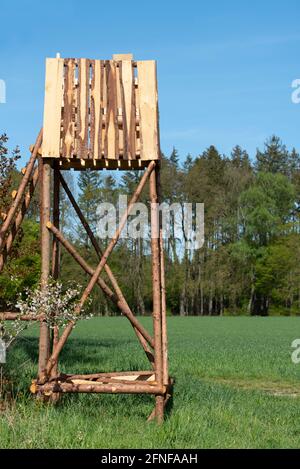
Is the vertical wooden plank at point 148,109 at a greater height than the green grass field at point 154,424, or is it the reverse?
the vertical wooden plank at point 148,109

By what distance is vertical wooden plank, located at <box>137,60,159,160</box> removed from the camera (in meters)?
8.79

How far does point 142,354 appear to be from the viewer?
716 inches

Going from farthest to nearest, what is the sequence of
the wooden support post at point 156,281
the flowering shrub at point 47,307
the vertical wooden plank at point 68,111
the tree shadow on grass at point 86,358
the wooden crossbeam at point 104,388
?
1. the tree shadow on grass at point 86,358
2. the vertical wooden plank at point 68,111
3. the wooden support post at point 156,281
4. the wooden crossbeam at point 104,388
5. the flowering shrub at point 47,307

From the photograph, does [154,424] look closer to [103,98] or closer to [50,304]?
[50,304]

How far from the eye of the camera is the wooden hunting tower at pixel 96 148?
862 centimetres

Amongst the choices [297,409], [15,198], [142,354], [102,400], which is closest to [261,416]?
[297,409]

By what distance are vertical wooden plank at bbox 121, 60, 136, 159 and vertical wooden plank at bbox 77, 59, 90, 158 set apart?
0.51 m

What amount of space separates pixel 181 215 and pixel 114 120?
2051 inches

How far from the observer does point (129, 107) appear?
9.09 m

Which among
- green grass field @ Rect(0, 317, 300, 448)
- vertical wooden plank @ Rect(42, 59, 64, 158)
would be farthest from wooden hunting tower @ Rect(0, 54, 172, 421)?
green grass field @ Rect(0, 317, 300, 448)

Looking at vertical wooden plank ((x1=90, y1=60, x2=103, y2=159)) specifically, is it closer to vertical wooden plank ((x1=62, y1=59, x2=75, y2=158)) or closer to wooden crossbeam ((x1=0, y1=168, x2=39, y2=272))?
vertical wooden plank ((x1=62, y1=59, x2=75, y2=158))

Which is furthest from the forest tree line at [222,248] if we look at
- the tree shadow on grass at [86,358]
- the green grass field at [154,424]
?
the green grass field at [154,424]

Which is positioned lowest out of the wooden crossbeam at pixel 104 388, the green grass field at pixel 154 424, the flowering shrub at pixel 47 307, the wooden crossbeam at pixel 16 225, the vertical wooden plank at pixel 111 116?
the green grass field at pixel 154 424

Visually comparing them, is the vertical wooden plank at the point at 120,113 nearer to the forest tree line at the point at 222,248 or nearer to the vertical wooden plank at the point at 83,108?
the vertical wooden plank at the point at 83,108
